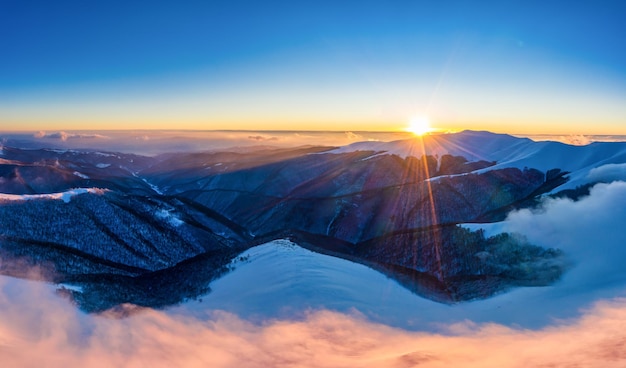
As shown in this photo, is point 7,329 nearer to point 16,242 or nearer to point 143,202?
point 16,242

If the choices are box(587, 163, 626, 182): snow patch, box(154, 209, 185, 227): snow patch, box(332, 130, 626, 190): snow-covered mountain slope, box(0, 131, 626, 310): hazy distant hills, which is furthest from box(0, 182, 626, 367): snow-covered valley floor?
box(332, 130, 626, 190): snow-covered mountain slope

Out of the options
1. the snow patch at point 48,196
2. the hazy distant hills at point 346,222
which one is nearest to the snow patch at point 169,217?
the hazy distant hills at point 346,222

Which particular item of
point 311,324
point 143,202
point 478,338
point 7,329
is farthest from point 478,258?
point 143,202

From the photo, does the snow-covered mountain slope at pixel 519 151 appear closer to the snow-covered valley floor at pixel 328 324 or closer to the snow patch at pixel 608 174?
the snow patch at pixel 608 174

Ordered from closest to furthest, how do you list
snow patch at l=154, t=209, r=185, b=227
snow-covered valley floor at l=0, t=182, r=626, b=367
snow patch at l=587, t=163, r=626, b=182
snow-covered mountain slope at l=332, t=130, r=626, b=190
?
1. snow-covered valley floor at l=0, t=182, r=626, b=367
2. snow patch at l=587, t=163, r=626, b=182
3. snow patch at l=154, t=209, r=185, b=227
4. snow-covered mountain slope at l=332, t=130, r=626, b=190

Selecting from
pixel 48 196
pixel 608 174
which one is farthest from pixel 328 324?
pixel 608 174

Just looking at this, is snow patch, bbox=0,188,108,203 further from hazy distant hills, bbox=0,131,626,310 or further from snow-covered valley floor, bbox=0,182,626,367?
snow-covered valley floor, bbox=0,182,626,367
